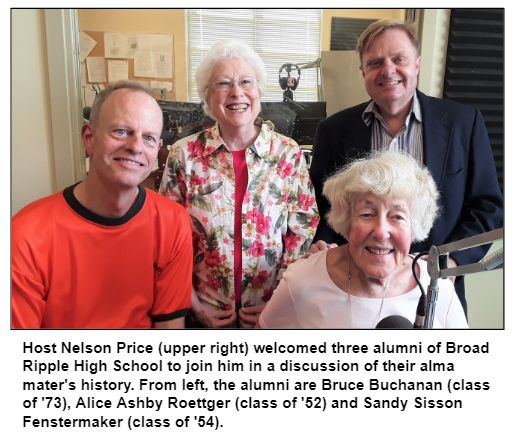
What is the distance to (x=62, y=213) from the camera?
1.29m

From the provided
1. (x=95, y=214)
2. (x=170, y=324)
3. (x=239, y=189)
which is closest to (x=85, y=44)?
(x=95, y=214)

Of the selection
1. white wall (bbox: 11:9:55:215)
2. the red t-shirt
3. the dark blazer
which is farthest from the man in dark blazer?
white wall (bbox: 11:9:55:215)

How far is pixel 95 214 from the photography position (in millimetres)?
1315

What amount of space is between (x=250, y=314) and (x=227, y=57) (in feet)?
3.23

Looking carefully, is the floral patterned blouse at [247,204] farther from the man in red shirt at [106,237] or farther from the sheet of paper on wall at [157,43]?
the sheet of paper on wall at [157,43]

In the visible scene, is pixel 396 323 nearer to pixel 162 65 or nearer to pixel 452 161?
pixel 452 161

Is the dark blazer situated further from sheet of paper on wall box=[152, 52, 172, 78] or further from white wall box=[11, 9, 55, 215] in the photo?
white wall box=[11, 9, 55, 215]

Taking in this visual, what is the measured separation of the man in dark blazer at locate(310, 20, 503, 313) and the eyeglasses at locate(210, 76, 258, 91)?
367 mm

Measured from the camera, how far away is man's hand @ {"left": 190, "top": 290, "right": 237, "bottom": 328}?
153 cm

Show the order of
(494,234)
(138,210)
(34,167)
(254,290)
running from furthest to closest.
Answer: (254,290)
(34,167)
(138,210)
(494,234)
